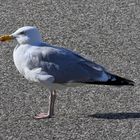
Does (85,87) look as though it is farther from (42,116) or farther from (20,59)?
(20,59)

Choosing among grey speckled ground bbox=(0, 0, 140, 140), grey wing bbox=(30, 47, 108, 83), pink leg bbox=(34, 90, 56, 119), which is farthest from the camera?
pink leg bbox=(34, 90, 56, 119)

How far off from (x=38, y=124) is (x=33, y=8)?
128 inches

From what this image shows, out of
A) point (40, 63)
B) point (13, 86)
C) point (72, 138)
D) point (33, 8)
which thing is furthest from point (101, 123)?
point (33, 8)

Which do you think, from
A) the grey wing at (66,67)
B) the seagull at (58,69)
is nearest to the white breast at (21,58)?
the seagull at (58,69)

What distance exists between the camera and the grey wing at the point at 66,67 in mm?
5941

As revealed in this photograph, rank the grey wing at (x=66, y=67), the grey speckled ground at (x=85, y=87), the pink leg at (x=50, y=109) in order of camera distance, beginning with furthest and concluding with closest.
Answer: the pink leg at (x=50, y=109) → the grey wing at (x=66, y=67) → the grey speckled ground at (x=85, y=87)

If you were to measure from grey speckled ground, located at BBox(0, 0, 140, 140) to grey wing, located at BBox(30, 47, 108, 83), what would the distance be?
1.21ft

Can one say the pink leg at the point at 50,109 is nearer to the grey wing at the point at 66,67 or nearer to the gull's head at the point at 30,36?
the grey wing at the point at 66,67

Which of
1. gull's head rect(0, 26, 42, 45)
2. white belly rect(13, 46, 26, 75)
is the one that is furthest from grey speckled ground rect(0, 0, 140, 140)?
gull's head rect(0, 26, 42, 45)

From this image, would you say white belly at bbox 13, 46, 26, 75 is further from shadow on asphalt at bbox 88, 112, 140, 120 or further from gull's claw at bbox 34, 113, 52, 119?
shadow on asphalt at bbox 88, 112, 140, 120

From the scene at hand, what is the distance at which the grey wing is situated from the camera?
5.94 m

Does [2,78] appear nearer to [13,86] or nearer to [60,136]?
[13,86]

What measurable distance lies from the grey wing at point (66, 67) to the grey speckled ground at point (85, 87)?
37cm

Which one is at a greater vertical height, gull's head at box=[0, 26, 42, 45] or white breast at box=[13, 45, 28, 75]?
gull's head at box=[0, 26, 42, 45]
